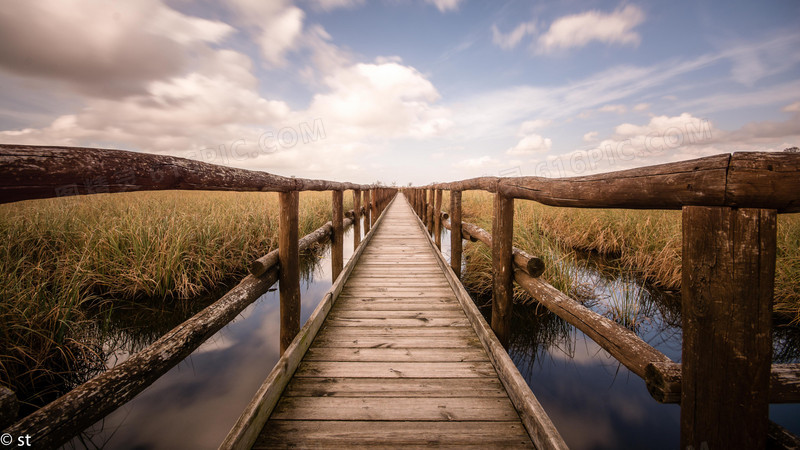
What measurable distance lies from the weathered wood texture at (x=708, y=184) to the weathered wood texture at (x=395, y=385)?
1.20 m

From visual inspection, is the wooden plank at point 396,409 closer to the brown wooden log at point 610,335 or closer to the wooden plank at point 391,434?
the wooden plank at point 391,434

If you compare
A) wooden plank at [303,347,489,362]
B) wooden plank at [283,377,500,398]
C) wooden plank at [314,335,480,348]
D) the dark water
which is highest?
wooden plank at [314,335,480,348]

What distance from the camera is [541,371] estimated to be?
117 inches

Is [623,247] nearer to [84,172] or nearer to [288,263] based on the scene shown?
[288,263]

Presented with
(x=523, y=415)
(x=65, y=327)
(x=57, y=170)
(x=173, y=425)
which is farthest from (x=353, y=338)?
(x=65, y=327)

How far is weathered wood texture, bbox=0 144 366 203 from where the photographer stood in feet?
2.25

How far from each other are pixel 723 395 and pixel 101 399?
6.03ft

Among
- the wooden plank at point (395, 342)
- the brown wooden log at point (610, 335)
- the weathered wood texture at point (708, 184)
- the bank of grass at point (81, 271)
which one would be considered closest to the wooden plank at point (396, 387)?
the wooden plank at point (395, 342)

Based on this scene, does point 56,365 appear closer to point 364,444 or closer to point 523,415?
point 364,444

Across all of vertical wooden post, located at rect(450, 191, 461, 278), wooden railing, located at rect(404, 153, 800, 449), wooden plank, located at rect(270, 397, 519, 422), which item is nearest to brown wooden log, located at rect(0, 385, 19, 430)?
wooden plank, located at rect(270, 397, 519, 422)

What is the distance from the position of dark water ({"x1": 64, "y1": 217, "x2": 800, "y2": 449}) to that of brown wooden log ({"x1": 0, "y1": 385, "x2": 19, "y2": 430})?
1.84m

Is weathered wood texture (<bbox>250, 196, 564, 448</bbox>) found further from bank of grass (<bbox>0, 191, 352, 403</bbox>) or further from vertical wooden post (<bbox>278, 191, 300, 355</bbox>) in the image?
bank of grass (<bbox>0, 191, 352, 403</bbox>)

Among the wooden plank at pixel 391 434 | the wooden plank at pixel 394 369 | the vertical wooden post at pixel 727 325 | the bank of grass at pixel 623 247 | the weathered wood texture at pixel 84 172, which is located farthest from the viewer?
the bank of grass at pixel 623 247

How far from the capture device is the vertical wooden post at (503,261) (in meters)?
2.10
